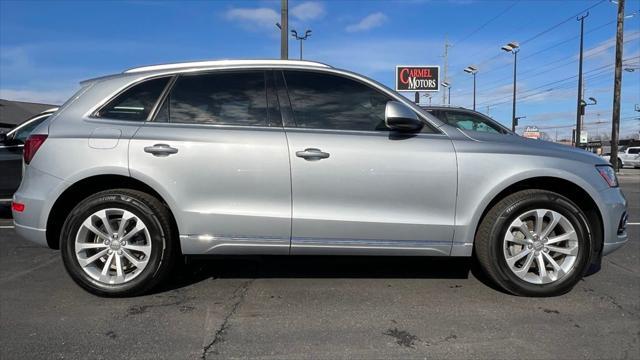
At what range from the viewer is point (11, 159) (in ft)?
24.4

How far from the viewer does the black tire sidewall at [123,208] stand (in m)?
3.71

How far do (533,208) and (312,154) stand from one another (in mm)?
1784

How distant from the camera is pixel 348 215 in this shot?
145 inches

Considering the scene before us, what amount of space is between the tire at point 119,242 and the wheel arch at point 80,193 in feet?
0.23

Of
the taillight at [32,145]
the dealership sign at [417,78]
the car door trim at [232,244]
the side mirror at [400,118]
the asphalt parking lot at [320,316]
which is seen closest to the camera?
the asphalt parking lot at [320,316]

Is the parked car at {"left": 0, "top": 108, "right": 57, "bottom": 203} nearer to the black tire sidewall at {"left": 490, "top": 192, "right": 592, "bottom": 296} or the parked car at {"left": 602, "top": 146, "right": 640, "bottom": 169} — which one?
the black tire sidewall at {"left": 490, "top": 192, "right": 592, "bottom": 296}

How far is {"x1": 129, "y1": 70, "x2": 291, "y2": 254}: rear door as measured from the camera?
3676mm

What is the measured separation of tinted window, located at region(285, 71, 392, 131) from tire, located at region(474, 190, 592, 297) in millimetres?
1172

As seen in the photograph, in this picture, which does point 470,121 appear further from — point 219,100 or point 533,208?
point 219,100

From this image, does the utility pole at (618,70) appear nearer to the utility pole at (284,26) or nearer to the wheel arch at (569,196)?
the utility pole at (284,26)

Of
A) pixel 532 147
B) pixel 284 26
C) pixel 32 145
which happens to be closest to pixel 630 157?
pixel 284 26

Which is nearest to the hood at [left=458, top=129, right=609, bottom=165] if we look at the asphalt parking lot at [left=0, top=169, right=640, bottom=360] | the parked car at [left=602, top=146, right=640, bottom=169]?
the asphalt parking lot at [left=0, top=169, right=640, bottom=360]

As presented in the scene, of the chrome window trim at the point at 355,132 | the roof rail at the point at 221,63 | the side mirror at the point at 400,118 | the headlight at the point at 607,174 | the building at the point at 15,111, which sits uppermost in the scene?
the building at the point at 15,111

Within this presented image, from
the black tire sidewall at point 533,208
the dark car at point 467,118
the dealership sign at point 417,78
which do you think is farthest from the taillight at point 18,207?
the dealership sign at point 417,78
